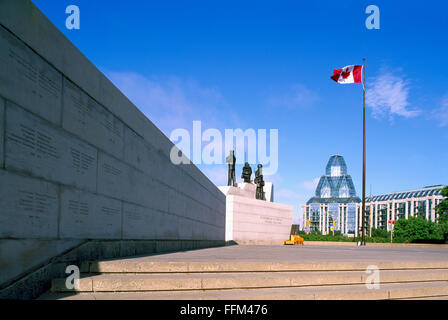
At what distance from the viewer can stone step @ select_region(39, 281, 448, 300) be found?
4.56 metres

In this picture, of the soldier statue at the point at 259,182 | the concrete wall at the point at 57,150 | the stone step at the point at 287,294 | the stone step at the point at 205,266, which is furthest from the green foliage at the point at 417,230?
the concrete wall at the point at 57,150

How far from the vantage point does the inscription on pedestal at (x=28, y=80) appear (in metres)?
4.49

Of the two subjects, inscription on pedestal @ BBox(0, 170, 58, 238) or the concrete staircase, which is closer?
inscription on pedestal @ BBox(0, 170, 58, 238)

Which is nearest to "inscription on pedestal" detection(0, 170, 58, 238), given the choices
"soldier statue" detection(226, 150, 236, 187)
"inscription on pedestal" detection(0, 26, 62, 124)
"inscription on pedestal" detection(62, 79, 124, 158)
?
"inscription on pedestal" detection(0, 26, 62, 124)

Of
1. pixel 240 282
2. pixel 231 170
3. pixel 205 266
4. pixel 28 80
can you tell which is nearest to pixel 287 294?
pixel 240 282

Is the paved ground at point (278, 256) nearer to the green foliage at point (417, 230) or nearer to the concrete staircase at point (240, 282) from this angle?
the concrete staircase at point (240, 282)

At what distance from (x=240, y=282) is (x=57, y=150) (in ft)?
11.1

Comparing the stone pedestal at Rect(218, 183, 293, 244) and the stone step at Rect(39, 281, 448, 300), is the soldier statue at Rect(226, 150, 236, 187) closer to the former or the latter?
the stone pedestal at Rect(218, 183, 293, 244)

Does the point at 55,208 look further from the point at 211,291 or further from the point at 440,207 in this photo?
the point at 440,207

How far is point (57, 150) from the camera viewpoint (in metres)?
5.56

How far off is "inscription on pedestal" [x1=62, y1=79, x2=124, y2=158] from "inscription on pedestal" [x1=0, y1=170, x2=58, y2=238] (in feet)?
3.97
